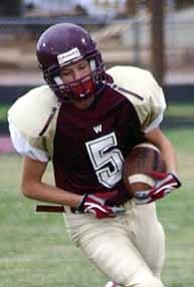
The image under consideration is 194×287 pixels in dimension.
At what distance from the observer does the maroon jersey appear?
4.89 metres

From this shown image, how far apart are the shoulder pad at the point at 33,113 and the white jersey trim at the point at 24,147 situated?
33 millimetres

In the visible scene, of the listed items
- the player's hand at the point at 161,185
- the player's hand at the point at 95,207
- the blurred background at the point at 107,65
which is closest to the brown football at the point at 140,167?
the player's hand at the point at 161,185

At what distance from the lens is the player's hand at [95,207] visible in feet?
16.1

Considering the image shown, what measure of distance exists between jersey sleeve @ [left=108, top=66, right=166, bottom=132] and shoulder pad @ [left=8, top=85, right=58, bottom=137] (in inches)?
12.0

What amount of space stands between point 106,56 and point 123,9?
2643 millimetres

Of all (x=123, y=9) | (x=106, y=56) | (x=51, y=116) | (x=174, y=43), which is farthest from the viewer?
(x=123, y=9)

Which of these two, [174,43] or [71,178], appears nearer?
[71,178]

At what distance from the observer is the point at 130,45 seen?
21516 millimetres

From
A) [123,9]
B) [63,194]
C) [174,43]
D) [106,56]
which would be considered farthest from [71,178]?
[123,9]

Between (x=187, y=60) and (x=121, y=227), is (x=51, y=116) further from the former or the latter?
(x=187, y=60)

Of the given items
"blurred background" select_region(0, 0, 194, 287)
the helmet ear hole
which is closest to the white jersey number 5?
the helmet ear hole

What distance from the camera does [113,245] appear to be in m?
4.92

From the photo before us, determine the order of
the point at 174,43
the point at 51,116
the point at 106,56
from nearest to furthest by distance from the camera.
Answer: the point at 51,116
the point at 174,43
the point at 106,56

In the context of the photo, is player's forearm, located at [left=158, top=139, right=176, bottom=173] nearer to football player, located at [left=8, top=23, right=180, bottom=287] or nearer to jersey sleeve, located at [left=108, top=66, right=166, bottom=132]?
football player, located at [left=8, top=23, right=180, bottom=287]
